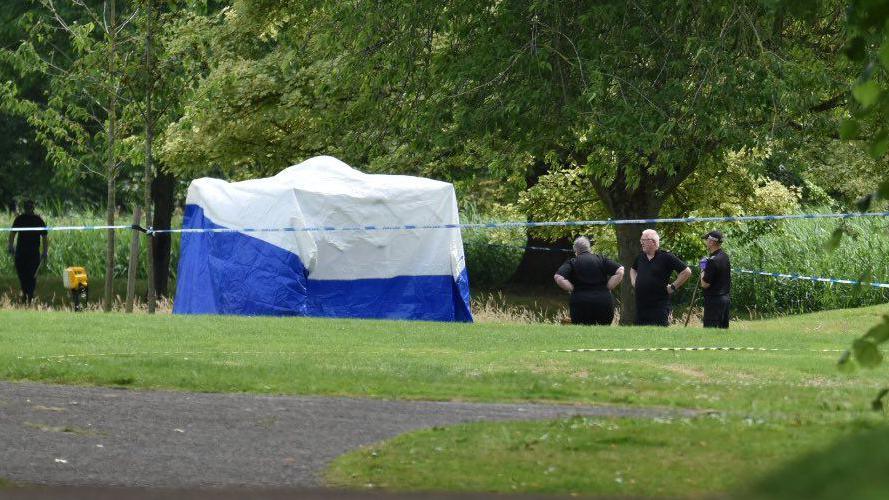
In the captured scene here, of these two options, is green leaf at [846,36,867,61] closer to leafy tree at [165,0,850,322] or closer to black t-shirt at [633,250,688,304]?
leafy tree at [165,0,850,322]

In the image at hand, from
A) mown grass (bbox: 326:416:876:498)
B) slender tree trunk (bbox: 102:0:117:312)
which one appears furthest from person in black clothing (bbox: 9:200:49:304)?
mown grass (bbox: 326:416:876:498)

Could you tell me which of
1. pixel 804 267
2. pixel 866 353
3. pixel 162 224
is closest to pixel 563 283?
pixel 866 353

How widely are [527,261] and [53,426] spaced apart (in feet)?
90.3

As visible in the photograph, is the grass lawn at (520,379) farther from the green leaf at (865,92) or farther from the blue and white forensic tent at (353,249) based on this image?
the blue and white forensic tent at (353,249)

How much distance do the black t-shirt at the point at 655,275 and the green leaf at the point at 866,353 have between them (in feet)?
45.4

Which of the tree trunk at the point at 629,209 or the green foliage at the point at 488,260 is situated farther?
the green foliage at the point at 488,260

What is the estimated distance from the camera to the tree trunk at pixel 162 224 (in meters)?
34.0

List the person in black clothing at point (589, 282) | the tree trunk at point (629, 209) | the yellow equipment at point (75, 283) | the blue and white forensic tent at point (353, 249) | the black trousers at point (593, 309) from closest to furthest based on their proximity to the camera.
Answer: the person in black clothing at point (589, 282)
the black trousers at point (593, 309)
the blue and white forensic tent at point (353, 249)
the yellow equipment at point (75, 283)
the tree trunk at point (629, 209)

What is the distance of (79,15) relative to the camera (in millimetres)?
36281

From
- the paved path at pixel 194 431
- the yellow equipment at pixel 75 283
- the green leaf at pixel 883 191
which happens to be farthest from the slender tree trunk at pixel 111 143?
the green leaf at pixel 883 191

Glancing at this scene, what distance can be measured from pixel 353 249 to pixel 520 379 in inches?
380

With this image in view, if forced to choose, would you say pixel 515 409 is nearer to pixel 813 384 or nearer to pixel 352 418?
pixel 352 418

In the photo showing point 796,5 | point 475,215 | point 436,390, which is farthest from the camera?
point 475,215

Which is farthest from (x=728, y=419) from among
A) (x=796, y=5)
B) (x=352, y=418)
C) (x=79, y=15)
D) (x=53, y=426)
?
(x=79, y=15)
